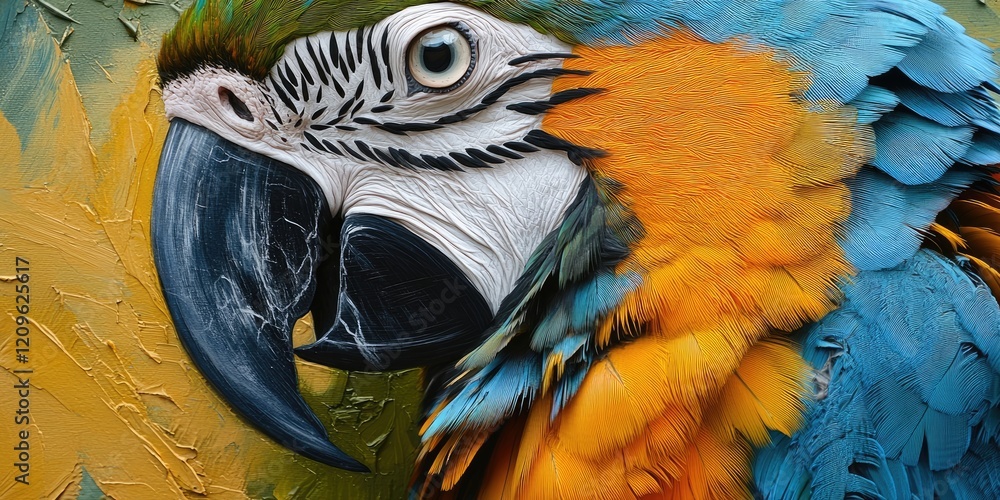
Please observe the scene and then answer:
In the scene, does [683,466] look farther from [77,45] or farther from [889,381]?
[77,45]

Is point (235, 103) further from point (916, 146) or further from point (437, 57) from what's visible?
point (916, 146)

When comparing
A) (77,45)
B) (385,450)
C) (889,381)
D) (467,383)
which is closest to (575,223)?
(467,383)

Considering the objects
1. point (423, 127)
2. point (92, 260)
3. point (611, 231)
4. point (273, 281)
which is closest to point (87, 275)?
point (92, 260)

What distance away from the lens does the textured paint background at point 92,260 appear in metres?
1.15

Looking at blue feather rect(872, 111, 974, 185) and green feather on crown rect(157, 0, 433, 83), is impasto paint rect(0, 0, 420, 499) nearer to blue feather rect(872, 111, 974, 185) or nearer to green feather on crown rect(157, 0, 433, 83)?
green feather on crown rect(157, 0, 433, 83)

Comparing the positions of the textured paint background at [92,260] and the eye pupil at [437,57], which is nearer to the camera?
the eye pupil at [437,57]

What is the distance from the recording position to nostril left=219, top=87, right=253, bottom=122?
867mm

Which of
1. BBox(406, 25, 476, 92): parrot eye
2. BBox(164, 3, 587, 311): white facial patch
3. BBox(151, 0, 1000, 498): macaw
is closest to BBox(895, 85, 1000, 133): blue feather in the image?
BBox(151, 0, 1000, 498): macaw

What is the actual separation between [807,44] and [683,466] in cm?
47

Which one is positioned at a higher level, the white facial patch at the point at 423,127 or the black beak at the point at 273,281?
the white facial patch at the point at 423,127

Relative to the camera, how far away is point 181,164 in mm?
863

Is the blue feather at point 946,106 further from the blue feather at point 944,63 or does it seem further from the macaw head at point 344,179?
the macaw head at point 344,179

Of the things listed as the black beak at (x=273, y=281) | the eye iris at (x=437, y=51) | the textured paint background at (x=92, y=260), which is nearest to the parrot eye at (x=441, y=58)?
the eye iris at (x=437, y=51)

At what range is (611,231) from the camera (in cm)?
80
